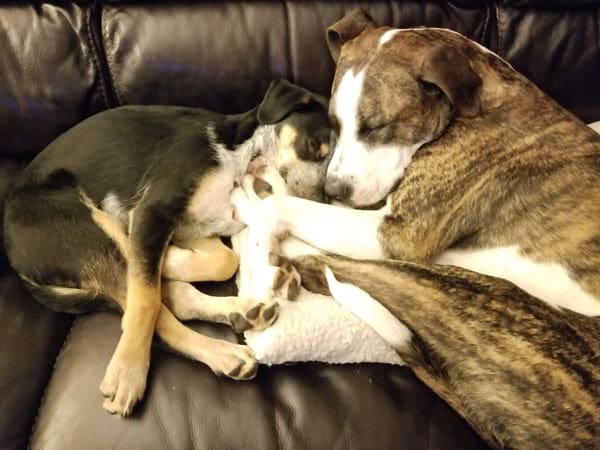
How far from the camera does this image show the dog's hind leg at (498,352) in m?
1.38

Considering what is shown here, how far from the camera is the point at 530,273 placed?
170 cm

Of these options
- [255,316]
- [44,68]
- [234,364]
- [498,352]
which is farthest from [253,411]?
[44,68]

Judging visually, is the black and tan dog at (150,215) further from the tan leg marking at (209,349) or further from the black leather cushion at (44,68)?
the black leather cushion at (44,68)

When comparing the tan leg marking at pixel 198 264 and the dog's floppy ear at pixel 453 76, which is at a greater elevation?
the dog's floppy ear at pixel 453 76

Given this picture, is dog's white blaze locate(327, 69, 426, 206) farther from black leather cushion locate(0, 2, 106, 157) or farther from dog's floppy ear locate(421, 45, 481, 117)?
black leather cushion locate(0, 2, 106, 157)

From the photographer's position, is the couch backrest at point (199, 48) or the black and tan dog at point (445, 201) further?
the couch backrest at point (199, 48)

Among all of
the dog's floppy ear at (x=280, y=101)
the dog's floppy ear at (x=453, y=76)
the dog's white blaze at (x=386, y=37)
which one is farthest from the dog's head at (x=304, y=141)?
the dog's floppy ear at (x=453, y=76)

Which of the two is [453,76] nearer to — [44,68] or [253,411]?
[253,411]

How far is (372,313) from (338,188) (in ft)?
1.33

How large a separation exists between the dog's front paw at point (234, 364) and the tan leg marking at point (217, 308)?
8 centimetres

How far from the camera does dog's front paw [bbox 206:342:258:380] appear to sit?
1581 millimetres

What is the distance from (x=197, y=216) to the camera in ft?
6.26

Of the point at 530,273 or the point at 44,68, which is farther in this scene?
the point at 44,68

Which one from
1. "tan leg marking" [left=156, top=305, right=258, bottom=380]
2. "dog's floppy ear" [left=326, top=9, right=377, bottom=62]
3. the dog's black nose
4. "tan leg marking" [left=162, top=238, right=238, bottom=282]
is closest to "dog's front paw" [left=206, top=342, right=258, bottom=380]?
"tan leg marking" [left=156, top=305, right=258, bottom=380]
